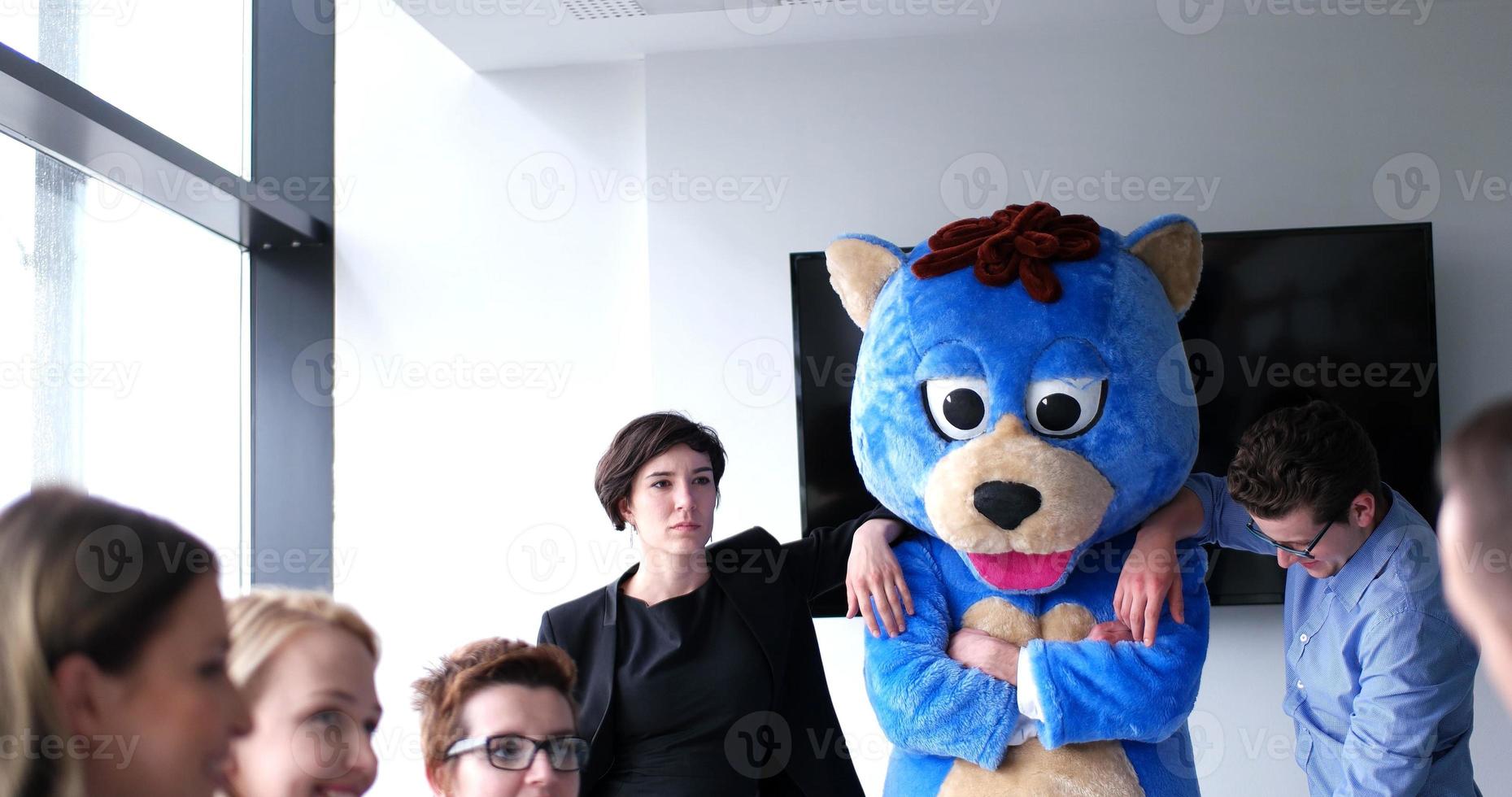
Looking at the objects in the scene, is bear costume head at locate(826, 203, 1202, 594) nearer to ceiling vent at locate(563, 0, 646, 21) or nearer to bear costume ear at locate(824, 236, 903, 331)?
bear costume ear at locate(824, 236, 903, 331)

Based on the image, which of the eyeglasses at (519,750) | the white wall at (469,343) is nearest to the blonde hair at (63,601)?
the eyeglasses at (519,750)

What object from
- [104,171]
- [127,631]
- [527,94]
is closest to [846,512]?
[527,94]

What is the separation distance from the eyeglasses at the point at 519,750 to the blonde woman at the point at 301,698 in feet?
1.14

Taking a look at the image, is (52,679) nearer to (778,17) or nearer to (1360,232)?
(778,17)

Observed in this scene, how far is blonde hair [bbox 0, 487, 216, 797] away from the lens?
779mm

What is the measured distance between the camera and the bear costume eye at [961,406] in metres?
2.22

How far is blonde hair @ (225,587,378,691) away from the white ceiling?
2.65 meters

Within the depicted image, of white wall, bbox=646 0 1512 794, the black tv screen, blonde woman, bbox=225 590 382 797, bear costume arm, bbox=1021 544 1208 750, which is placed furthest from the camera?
white wall, bbox=646 0 1512 794

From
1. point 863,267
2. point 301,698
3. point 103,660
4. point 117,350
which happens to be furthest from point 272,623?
point 117,350

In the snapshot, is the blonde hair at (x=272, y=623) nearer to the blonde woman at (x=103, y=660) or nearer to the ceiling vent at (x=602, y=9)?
the blonde woman at (x=103, y=660)

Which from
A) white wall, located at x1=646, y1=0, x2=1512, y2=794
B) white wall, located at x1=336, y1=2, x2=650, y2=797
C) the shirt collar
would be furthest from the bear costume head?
white wall, located at x1=336, y1=2, x2=650, y2=797

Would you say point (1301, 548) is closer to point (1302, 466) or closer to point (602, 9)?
point (1302, 466)

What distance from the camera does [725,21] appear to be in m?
3.68

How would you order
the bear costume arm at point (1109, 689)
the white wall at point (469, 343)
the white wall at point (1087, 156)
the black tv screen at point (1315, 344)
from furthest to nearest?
the white wall at point (469, 343) < the white wall at point (1087, 156) < the black tv screen at point (1315, 344) < the bear costume arm at point (1109, 689)
